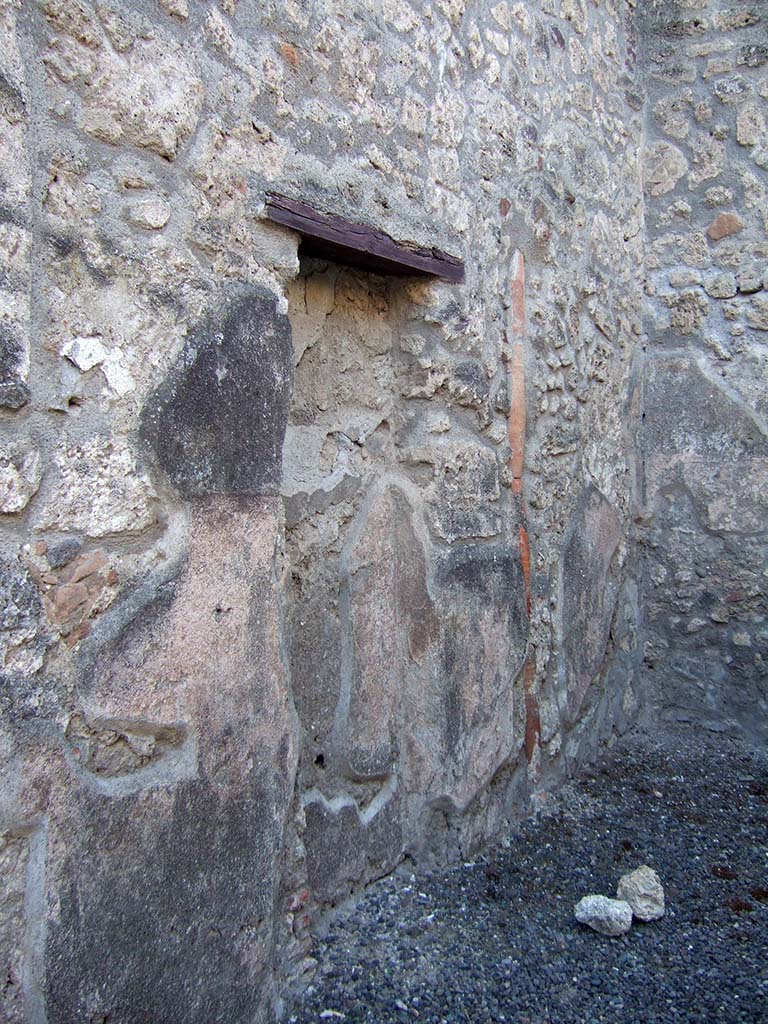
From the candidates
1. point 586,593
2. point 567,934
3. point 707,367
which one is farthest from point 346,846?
point 707,367

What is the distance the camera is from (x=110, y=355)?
1.48 meters

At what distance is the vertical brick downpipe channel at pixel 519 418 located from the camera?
9.03 feet

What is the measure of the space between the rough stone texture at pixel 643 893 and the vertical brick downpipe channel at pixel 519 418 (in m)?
0.55

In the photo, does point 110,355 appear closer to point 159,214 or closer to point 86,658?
point 159,214

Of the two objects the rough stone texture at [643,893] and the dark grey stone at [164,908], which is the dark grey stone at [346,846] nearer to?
the dark grey stone at [164,908]

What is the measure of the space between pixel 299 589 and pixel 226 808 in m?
0.59

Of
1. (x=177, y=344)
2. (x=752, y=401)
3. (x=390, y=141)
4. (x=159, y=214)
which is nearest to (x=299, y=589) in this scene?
(x=177, y=344)

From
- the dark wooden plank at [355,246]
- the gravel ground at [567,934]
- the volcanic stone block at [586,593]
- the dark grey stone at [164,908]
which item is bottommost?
the gravel ground at [567,934]

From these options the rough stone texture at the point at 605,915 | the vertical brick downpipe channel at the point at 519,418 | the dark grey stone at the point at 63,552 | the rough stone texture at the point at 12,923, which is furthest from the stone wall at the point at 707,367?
the rough stone texture at the point at 12,923

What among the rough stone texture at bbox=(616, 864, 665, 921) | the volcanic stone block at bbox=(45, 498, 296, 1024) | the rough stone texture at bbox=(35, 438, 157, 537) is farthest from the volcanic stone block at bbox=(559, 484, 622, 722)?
the rough stone texture at bbox=(35, 438, 157, 537)

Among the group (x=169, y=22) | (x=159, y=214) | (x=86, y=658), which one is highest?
(x=169, y=22)

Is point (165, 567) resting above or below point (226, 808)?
above

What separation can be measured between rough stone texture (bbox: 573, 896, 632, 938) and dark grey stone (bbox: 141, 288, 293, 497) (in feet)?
4.40

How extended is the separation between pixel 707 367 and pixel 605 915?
2.27 metres
